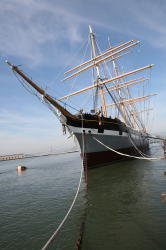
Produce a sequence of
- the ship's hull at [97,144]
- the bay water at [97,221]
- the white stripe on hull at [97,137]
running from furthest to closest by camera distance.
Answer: the ship's hull at [97,144] → the white stripe on hull at [97,137] → the bay water at [97,221]

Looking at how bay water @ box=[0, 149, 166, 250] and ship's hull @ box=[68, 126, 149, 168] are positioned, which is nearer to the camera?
bay water @ box=[0, 149, 166, 250]

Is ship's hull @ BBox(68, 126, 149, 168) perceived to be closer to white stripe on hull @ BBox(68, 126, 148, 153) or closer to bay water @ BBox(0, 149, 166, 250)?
white stripe on hull @ BBox(68, 126, 148, 153)

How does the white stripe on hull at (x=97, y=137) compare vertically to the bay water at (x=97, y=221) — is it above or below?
above

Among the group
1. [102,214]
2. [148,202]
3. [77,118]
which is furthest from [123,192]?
[77,118]

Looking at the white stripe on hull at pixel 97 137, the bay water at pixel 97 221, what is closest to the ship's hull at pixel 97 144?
the white stripe on hull at pixel 97 137

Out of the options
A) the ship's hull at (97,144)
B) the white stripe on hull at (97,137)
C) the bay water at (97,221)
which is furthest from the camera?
the ship's hull at (97,144)

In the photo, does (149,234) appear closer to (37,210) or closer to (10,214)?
(37,210)

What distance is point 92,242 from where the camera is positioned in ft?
17.4

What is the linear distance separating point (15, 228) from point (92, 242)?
350cm

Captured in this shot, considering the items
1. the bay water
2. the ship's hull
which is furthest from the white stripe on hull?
the bay water

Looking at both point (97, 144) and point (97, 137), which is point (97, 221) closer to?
point (97, 137)

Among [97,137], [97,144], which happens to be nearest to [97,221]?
[97,137]

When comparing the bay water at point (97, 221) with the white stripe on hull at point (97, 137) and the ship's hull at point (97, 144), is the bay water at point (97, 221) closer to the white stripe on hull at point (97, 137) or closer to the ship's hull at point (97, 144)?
the ship's hull at point (97, 144)

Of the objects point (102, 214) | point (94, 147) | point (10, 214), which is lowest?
point (10, 214)
